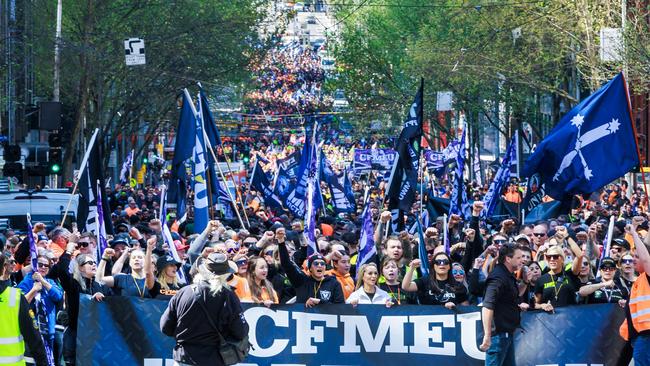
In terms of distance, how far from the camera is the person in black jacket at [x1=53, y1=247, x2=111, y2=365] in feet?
41.1

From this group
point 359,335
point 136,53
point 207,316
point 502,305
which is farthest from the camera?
point 136,53

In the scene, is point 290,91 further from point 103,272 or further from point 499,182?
point 103,272

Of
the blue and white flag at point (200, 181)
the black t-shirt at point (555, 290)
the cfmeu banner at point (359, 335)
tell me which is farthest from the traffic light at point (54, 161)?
the black t-shirt at point (555, 290)

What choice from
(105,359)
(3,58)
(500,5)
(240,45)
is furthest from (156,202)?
(105,359)

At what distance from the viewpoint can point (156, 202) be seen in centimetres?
3666

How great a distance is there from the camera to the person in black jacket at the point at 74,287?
12.5 m

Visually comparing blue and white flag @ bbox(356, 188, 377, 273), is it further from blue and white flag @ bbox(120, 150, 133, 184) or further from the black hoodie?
blue and white flag @ bbox(120, 150, 133, 184)

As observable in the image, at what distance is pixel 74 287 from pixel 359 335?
2.53m

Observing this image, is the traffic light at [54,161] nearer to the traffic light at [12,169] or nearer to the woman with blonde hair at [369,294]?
the traffic light at [12,169]

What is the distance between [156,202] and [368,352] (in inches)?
971

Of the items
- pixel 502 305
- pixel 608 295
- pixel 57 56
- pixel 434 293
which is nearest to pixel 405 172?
pixel 434 293

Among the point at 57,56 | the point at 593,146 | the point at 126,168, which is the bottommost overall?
the point at 126,168

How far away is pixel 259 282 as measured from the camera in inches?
502

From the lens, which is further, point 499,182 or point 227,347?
point 499,182
